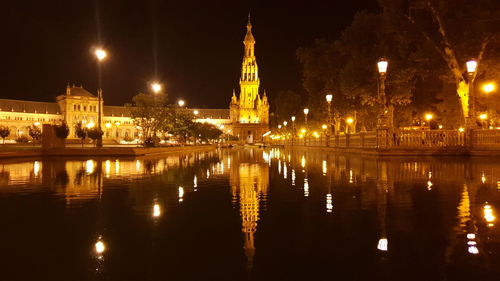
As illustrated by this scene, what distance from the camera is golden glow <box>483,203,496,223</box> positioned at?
Answer: 642 cm

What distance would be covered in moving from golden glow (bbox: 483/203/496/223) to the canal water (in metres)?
0.02

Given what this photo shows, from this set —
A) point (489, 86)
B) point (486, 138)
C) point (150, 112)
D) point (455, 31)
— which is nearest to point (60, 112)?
point (150, 112)

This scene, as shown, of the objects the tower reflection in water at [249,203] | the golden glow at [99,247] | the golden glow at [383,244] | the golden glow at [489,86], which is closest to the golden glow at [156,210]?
the tower reflection in water at [249,203]

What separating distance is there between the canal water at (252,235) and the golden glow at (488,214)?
23mm

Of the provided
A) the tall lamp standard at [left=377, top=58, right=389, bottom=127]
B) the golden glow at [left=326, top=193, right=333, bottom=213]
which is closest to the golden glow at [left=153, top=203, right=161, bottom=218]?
the golden glow at [left=326, top=193, right=333, bottom=213]

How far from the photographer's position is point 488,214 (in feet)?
22.3

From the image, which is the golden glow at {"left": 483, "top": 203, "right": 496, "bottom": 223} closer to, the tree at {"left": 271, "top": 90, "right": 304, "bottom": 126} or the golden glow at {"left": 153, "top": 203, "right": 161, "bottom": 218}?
the golden glow at {"left": 153, "top": 203, "right": 161, "bottom": 218}

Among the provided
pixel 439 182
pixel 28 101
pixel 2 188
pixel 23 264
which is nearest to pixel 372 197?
pixel 439 182

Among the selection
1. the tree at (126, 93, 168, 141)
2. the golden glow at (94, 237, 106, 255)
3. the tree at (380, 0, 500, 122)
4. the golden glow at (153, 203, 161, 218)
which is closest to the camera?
the golden glow at (94, 237, 106, 255)

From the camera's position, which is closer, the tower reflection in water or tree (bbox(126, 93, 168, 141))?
the tower reflection in water

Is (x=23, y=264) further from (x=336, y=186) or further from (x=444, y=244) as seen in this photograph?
(x=336, y=186)

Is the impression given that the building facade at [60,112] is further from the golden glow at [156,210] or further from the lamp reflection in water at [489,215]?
the lamp reflection in water at [489,215]

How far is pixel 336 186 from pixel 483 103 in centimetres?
3655

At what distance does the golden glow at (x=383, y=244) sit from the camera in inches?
192
